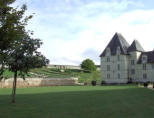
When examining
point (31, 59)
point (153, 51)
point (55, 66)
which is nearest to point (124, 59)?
point (153, 51)

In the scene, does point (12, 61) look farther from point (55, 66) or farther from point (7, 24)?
point (55, 66)

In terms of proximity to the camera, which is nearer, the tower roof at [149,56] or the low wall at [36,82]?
the low wall at [36,82]

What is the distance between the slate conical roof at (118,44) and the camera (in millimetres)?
64519

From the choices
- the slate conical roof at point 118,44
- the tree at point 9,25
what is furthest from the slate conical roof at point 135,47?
A: the tree at point 9,25

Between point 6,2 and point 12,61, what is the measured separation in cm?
688

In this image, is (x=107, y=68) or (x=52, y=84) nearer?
(x=52, y=84)

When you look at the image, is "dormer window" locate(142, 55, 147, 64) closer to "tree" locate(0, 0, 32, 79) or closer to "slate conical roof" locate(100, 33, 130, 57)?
"slate conical roof" locate(100, 33, 130, 57)

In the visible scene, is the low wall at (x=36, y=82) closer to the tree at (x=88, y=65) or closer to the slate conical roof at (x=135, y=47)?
the slate conical roof at (x=135, y=47)

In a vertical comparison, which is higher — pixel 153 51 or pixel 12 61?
pixel 153 51

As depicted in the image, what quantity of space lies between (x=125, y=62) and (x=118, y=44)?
6.09m

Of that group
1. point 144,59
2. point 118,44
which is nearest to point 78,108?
point 144,59

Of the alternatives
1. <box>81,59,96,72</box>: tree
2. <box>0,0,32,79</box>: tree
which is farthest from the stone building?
<box>0,0,32,79</box>: tree

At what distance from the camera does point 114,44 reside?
217 ft

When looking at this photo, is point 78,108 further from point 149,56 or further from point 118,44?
point 118,44
